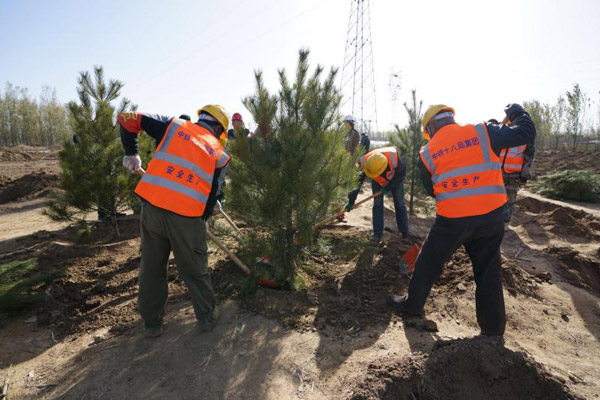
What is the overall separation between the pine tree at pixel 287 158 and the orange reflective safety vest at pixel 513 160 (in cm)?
393

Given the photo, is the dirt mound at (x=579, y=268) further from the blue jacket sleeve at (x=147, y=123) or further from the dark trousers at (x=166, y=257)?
the blue jacket sleeve at (x=147, y=123)

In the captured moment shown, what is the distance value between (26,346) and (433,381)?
311 centimetres

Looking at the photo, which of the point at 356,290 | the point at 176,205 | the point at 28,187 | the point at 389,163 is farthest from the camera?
the point at 28,187

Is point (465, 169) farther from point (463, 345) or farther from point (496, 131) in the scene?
point (463, 345)

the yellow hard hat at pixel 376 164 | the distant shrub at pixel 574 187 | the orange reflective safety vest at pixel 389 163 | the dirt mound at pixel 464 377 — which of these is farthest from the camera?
the distant shrub at pixel 574 187

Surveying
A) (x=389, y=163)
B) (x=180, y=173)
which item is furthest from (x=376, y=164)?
(x=180, y=173)

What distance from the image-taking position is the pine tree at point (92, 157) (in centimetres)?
447

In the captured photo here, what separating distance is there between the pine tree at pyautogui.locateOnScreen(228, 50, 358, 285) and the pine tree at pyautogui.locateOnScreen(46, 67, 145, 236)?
2461 millimetres

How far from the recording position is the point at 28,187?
1002 centimetres

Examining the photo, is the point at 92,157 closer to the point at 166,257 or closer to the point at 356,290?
the point at 166,257

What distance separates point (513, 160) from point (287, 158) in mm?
4524

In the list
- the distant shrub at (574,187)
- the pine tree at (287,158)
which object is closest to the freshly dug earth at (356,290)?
the pine tree at (287,158)

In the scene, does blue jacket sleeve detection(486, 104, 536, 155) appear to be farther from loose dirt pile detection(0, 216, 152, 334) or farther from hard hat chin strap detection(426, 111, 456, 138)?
loose dirt pile detection(0, 216, 152, 334)

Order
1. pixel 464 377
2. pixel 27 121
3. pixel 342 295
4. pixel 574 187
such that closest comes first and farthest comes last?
1. pixel 464 377
2. pixel 342 295
3. pixel 574 187
4. pixel 27 121
